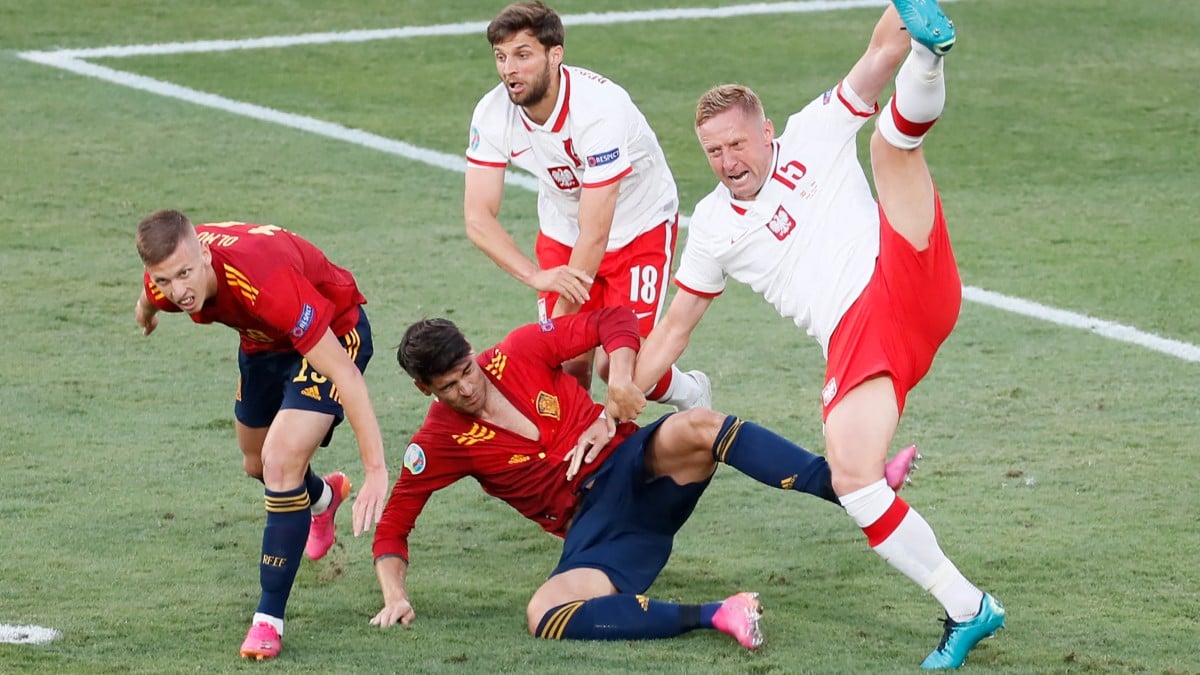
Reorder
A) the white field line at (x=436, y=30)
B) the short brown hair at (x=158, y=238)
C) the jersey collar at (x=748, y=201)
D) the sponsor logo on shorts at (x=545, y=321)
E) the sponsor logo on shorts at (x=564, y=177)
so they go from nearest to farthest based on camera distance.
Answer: the short brown hair at (x=158, y=238) < the jersey collar at (x=748, y=201) < the sponsor logo on shorts at (x=545, y=321) < the sponsor logo on shorts at (x=564, y=177) < the white field line at (x=436, y=30)

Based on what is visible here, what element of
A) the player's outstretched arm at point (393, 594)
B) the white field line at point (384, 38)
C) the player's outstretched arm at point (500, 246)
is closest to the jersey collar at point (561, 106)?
the player's outstretched arm at point (500, 246)

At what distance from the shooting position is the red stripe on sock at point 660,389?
7.13m

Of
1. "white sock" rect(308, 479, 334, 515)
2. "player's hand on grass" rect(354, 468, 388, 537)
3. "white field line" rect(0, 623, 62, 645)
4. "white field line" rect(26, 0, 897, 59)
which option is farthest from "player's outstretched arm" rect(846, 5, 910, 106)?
"white field line" rect(26, 0, 897, 59)

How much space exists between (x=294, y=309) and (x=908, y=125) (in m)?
1.99

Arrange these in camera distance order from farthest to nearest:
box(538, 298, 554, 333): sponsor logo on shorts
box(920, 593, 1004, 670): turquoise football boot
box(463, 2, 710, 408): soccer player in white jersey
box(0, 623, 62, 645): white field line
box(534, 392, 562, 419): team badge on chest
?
1. box(463, 2, 710, 408): soccer player in white jersey
2. box(538, 298, 554, 333): sponsor logo on shorts
3. box(534, 392, 562, 419): team badge on chest
4. box(0, 623, 62, 645): white field line
5. box(920, 593, 1004, 670): turquoise football boot

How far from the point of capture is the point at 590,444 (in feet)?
20.3

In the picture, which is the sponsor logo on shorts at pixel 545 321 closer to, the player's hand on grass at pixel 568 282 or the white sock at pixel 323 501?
the player's hand on grass at pixel 568 282

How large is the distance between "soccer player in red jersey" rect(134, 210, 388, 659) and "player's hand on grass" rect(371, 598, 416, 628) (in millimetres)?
309

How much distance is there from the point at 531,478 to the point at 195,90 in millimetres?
9538

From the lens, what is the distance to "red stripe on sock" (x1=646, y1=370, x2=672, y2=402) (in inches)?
281

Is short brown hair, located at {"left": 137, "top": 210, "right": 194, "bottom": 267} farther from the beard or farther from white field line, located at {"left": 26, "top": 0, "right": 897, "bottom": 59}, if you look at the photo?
white field line, located at {"left": 26, "top": 0, "right": 897, "bottom": 59}

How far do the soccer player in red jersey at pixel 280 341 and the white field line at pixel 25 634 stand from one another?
636 millimetres

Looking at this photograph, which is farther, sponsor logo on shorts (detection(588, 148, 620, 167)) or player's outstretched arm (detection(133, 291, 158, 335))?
sponsor logo on shorts (detection(588, 148, 620, 167))

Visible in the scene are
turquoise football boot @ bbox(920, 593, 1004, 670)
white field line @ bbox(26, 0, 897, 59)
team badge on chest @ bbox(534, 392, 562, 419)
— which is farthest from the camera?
white field line @ bbox(26, 0, 897, 59)
